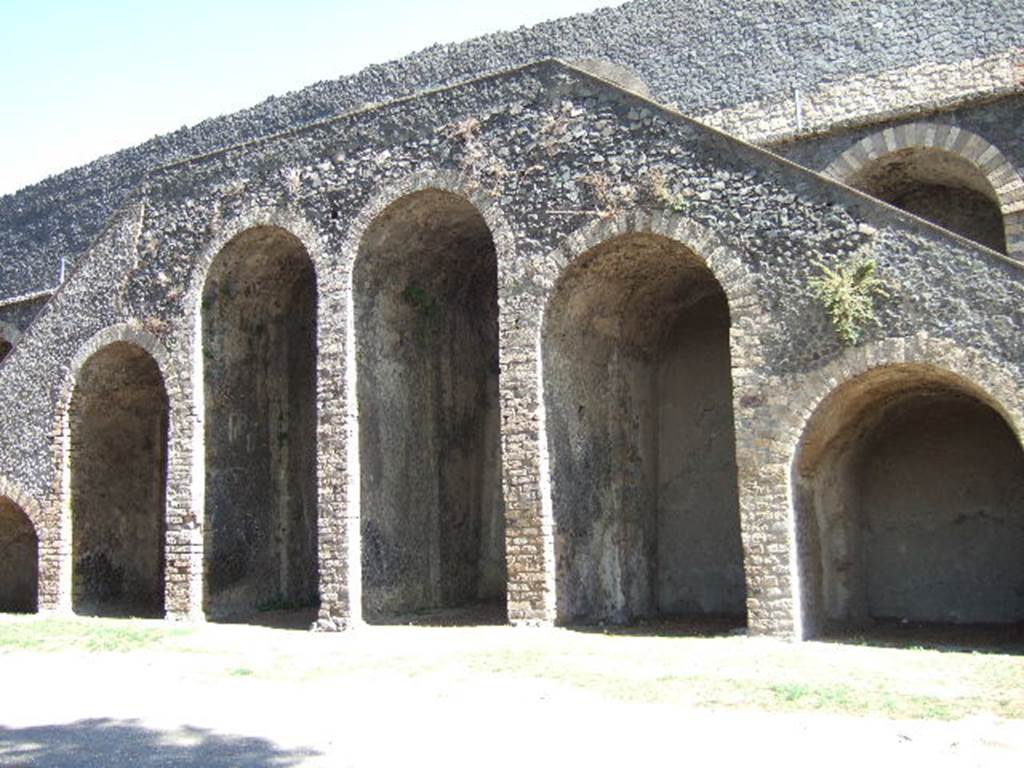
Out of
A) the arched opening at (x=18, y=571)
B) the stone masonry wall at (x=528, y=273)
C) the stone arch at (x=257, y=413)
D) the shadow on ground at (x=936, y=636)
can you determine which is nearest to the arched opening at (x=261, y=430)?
the stone arch at (x=257, y=413)

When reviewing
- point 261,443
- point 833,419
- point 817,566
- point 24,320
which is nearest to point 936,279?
point 833,419

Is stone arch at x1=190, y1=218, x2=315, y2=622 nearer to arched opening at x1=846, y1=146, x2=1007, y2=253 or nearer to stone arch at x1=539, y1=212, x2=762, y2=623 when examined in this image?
stone arch at x1=539, y1=212, x2=762, y2=623

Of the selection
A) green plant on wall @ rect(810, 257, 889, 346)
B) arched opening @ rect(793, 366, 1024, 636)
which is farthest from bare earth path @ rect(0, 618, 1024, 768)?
green plant on wall @ rect(810, 257, 889, 346)

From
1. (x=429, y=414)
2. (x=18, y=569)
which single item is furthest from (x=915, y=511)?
(x=18, y=569)

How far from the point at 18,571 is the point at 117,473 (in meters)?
2.61

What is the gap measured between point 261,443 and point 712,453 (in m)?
5.91

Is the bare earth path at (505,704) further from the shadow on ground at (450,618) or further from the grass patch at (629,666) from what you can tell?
the shadow on ground at (450,618)

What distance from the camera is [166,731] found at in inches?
281

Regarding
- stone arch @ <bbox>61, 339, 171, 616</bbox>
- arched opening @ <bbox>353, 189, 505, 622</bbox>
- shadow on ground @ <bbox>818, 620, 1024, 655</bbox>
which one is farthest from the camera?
stone arch @ <bbox>61, 339, 171, 616</bbox>

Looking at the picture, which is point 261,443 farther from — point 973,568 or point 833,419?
point 973,568

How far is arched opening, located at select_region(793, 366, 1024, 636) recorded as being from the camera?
38.4ft

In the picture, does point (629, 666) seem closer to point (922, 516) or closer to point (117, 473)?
point (922, 516)

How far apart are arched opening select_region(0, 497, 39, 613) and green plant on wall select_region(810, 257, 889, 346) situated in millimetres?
12490

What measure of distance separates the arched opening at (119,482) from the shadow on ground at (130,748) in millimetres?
8259
